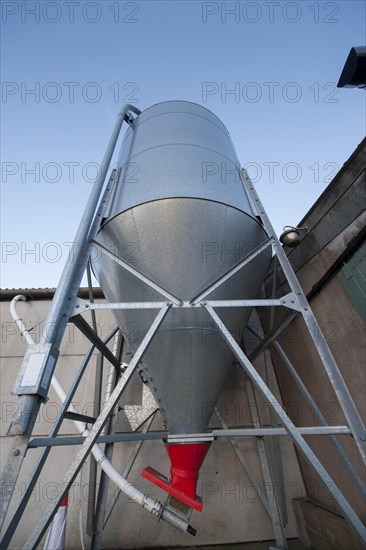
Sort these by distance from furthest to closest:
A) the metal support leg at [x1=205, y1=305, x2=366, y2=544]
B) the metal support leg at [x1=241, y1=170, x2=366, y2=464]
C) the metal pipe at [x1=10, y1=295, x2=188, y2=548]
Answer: the metal pipe at [x1=10, y1=295, x2=188, y2=548] → the metal support leg at [x1=241, y1=170, x2=366, y2=464] → the metal support leg at [x1=205, y1=305, x2=366, y2=544]

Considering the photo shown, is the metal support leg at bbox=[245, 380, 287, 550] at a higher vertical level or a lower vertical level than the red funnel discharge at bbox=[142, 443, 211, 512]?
lower

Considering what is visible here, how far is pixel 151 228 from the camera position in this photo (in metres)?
2.44

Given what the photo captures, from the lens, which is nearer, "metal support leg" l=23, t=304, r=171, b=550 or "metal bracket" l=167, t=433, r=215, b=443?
"metal support leg" l=23, t=304, r=171, b=550

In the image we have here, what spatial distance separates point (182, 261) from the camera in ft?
7.97

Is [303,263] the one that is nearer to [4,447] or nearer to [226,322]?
[226,322]

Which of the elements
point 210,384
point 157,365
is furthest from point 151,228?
point 210,384

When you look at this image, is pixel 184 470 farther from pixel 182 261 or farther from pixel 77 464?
pixel 182 261

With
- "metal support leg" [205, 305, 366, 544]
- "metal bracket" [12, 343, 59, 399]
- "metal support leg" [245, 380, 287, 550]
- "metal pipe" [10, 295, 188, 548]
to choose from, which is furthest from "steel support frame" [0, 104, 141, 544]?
"metal support leg" [245, 380, 287, 550]

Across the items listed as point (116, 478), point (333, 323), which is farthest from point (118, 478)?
point (333, 323)

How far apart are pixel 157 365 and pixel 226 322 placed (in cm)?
74

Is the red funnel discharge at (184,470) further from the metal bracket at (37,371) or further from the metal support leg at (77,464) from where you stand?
the metal bracket at (37,371)

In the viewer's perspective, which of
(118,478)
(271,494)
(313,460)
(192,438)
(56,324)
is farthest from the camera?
(271,494)

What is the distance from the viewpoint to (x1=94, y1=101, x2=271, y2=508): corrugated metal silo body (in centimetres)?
241

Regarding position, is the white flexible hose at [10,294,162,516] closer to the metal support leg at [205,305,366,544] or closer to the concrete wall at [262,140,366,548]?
the metal support leg at [205,305,366,544]
